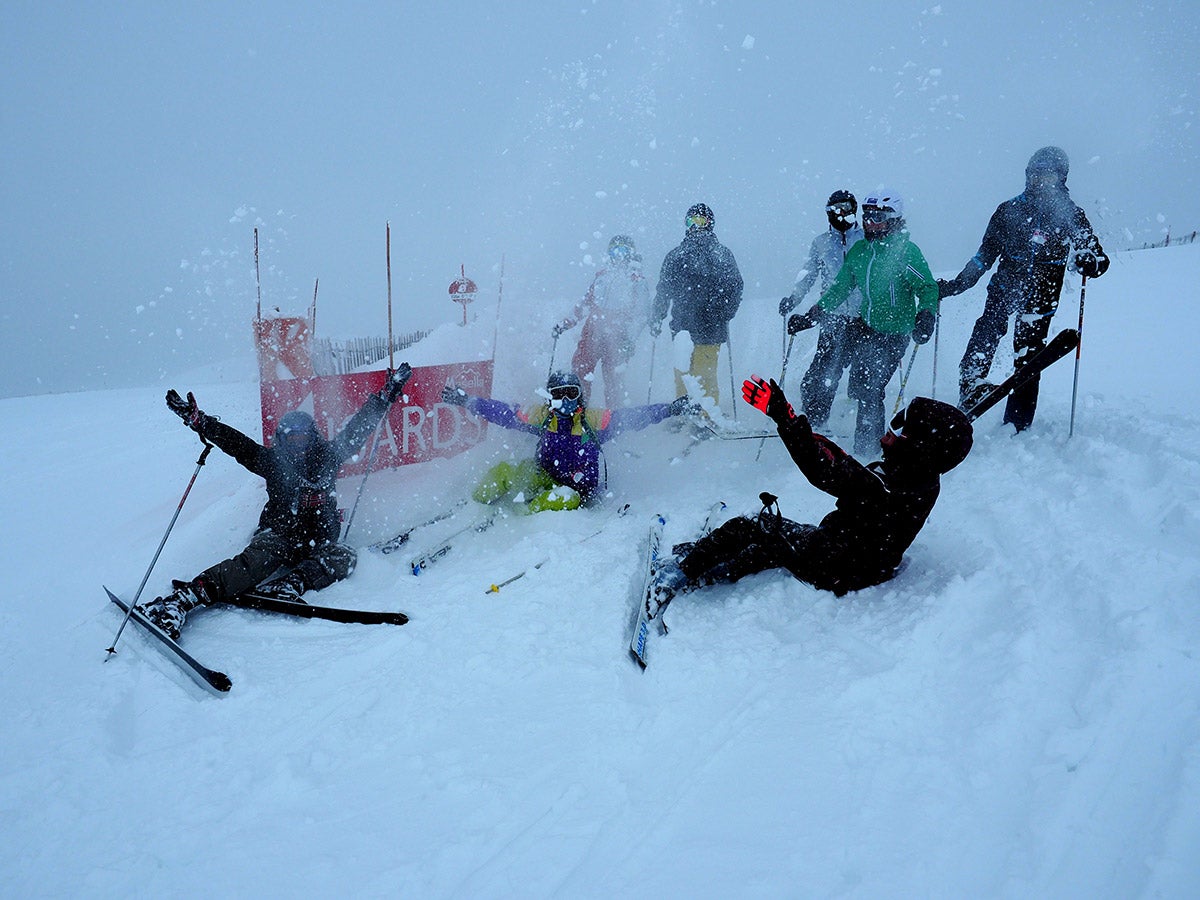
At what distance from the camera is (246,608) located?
4.00 meters

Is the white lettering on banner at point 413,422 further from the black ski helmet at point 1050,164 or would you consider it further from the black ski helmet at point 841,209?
the black ski helmet at point 1050,164

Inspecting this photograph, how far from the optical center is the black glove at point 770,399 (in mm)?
3299

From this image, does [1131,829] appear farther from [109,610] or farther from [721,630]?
[109,610]

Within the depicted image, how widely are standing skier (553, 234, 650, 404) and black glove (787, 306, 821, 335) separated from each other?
2171 mm

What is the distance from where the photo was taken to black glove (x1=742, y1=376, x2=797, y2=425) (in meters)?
3.30

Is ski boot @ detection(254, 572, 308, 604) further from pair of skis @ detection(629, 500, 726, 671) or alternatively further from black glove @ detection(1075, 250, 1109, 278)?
black glove @ detection(1075, 250, 1109, 278)

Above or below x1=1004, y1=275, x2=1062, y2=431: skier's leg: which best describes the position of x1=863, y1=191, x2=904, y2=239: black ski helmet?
above

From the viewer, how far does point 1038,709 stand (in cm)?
216

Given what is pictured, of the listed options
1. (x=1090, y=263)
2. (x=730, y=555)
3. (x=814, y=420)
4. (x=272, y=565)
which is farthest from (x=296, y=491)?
(x=1090, y=263)

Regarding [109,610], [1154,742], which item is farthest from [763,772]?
[109,610]

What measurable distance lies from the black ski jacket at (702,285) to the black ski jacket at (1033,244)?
2.36 metres

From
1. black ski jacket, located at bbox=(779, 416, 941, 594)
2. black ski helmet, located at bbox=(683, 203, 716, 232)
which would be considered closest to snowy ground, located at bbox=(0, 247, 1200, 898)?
black ski jacket, located at bbox=(779, 416, 941, 594)

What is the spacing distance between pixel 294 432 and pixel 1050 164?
6286 millimetres

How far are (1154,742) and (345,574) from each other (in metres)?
4.50
